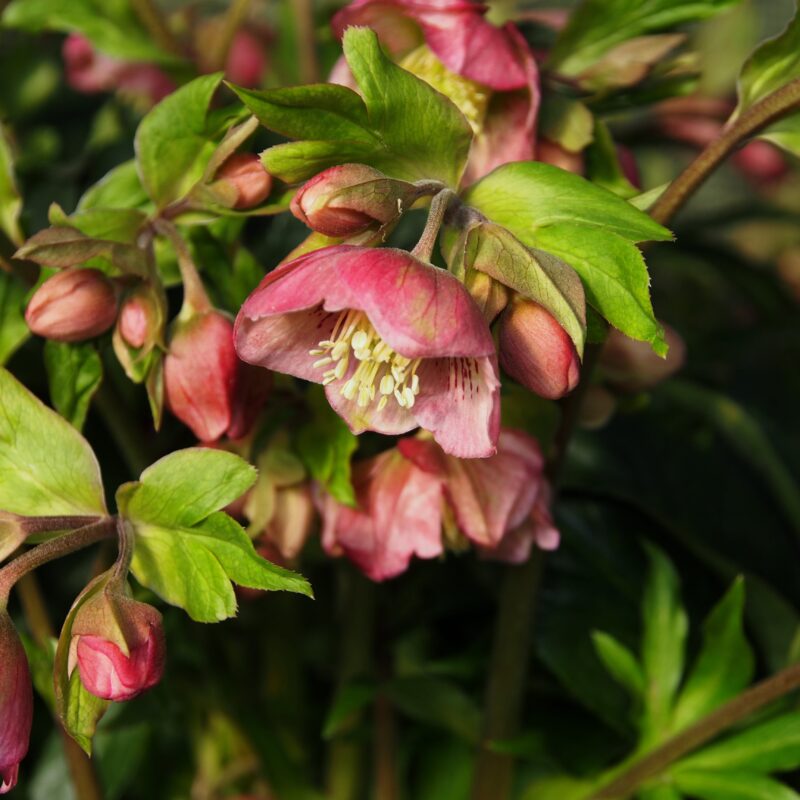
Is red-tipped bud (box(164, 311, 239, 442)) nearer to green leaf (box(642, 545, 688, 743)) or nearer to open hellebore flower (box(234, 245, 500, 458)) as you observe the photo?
open hellebore flower (box(234, 245, 500, 458))

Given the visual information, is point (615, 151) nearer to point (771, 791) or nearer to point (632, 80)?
point (632, 80)

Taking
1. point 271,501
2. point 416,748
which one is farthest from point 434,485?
point 416,748

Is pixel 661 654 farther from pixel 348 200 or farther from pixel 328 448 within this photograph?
pixel 348 200

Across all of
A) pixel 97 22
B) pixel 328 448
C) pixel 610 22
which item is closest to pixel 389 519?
pixel 328 448

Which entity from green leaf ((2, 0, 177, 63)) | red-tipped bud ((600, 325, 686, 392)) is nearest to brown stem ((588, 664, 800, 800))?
red-tipped bud ((600, 325, 686, 392))

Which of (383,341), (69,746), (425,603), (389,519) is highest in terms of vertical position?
(383,341)

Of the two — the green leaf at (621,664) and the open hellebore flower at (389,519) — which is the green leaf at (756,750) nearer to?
the green leaf at (621,664)

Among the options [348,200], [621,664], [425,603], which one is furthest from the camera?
[425,603]
